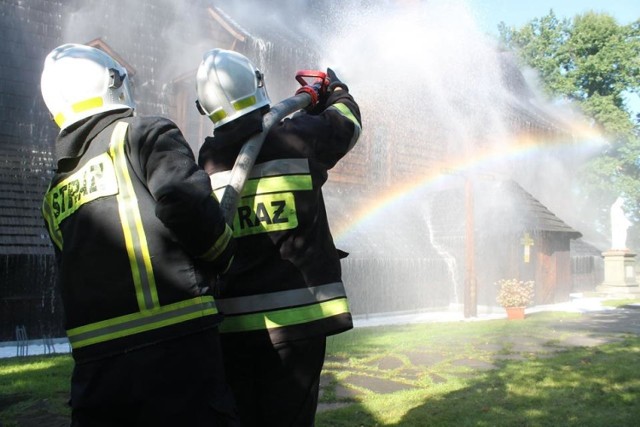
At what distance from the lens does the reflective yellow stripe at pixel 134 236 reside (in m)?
1.84

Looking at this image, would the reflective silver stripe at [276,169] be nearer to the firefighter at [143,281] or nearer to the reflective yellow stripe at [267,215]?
the reflective yellow stripe at [267,215]

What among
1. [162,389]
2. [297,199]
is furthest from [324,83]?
[162,389]

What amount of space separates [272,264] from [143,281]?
0.60 m

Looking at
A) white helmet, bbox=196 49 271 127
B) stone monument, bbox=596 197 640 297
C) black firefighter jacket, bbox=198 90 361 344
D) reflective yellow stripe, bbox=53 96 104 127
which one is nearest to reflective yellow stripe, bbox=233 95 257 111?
white helmet, bbox=196 49 271 127

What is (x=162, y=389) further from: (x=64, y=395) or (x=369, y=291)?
(x=369, y=291)

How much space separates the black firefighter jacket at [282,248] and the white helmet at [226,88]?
A: 92 millimetres

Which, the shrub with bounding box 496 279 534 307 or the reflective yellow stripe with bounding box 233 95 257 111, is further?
the shrub with bounding box 496 279 534 307

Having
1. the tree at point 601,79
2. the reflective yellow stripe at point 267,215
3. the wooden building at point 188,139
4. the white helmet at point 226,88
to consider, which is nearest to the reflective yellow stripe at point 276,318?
the reflective yellow stripe at point 267,215

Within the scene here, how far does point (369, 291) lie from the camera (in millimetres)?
14273

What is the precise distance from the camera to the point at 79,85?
6.68 feet

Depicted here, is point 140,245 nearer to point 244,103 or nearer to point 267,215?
point 267,215

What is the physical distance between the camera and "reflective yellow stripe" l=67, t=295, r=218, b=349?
6.02ft

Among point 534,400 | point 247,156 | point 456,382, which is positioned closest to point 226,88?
point 247,156

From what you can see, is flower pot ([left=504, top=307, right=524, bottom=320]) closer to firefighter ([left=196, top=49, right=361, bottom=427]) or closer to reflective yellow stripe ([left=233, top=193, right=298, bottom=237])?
firefighter ([left=196, top=49, right=361, bottom=427])
